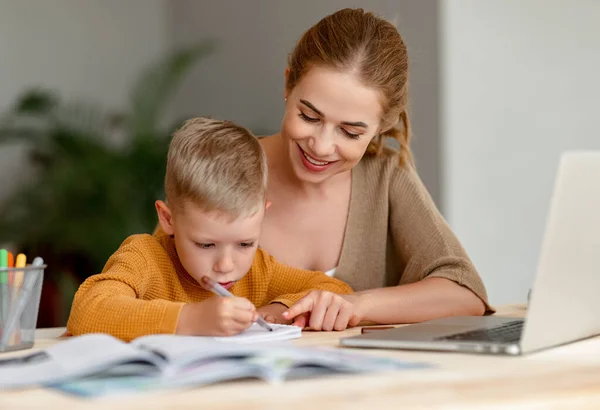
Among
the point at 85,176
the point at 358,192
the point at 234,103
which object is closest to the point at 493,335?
the point at 358,192

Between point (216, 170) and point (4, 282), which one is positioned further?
point (216, 170)

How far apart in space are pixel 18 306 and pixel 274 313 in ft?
1.58

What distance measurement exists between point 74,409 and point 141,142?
12.0ft

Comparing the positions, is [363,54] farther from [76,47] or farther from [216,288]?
[76,47]

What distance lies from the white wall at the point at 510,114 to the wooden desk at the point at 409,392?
2.46 meters

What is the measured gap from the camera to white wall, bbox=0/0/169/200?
4.87 m

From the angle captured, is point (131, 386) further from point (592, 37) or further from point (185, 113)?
point (185, 113)

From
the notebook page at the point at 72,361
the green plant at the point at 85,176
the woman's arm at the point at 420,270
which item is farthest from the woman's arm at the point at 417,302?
the green plant at the point at 85,176

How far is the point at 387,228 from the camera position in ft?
6.95

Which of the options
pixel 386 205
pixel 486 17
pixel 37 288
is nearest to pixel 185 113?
pixel 486 17

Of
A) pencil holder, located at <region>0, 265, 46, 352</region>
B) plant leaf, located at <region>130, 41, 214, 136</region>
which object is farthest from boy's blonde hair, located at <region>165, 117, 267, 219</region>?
plant leaf, located at <region>130, 41, 214, 136</region>

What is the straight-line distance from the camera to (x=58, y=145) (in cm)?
438

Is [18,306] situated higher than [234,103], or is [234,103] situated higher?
[18,306]

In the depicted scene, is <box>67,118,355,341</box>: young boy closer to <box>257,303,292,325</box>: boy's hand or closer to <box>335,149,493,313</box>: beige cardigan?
<box>257,303,292,325</box>: boy's hand
